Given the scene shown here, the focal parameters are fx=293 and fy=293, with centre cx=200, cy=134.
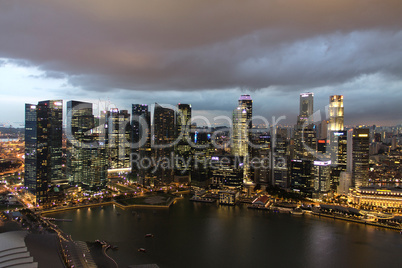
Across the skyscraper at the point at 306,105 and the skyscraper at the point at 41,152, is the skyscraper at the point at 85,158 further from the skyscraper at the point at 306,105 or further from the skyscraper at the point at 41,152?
the skyscraper at the point at 306,105

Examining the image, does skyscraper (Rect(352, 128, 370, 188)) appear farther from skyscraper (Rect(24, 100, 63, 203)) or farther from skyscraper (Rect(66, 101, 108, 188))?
skyscraper (Rect(24, 100, 63, 203))

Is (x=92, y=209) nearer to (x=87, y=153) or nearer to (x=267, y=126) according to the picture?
(x=87, y=153)

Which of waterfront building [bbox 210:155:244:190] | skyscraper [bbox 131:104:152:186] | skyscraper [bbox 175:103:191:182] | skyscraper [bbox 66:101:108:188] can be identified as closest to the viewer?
skyscraper [bbox 66:101:108:188]

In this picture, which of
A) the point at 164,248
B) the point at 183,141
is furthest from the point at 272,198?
the point at 183,141

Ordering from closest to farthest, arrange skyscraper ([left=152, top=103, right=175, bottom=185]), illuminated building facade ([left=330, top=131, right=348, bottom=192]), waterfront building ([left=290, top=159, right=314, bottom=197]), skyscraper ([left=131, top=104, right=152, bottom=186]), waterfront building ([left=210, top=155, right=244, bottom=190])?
waterfront building ([left=290, top=159, right=314, bottom=197]), waterfront building ([left=210, top=155, right=244, bottom=190]), illuminated building facade ([left=330, top=131, right=348, bottom=192]), skyscraper ([left=152, top=103, right=175, bottom=185]), skyscraper ([left=131, top=104, right=152, bottom=186])

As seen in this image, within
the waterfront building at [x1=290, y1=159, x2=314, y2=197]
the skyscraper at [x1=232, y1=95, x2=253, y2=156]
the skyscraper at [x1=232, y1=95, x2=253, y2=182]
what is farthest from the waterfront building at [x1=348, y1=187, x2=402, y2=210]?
the skyscraper at [x1=232, y1=95, x2=253, y2=156]

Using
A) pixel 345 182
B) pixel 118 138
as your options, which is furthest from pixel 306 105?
pixel 118 138

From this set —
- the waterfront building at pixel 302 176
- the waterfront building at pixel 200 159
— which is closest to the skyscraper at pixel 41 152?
the waterfront building at pixel 200 159
